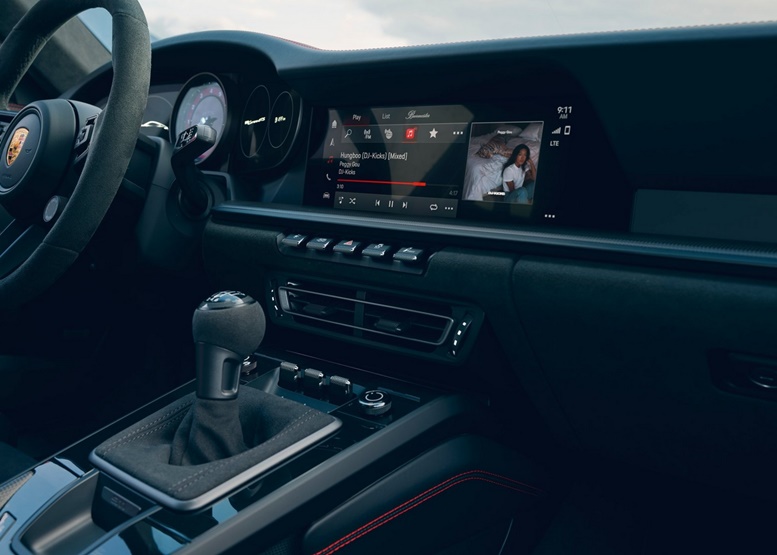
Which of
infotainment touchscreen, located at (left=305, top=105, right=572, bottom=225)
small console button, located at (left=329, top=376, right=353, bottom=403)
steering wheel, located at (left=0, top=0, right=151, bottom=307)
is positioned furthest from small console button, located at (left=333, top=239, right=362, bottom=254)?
steering wheel, located at (left=0, top=0, right=151, bottom=307)

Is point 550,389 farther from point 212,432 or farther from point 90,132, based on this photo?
point 90,132

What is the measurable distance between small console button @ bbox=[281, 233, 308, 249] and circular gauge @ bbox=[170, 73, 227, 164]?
0.41 m

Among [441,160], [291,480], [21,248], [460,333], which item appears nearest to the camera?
[291,480]

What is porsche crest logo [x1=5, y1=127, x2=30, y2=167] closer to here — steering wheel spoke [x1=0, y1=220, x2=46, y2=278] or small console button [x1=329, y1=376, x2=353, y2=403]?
steering wheel spoke [x1=0, y1=220, x2=46, y2=278]

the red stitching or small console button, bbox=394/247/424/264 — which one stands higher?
small console button, bbox=394/247/424/264

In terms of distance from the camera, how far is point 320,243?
122 cm

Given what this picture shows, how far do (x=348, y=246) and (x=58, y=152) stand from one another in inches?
22.6

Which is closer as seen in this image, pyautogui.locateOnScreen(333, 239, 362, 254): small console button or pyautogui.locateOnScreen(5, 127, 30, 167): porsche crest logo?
pyautogui.locateOnScreen(333, 239, 362, 254): small console button

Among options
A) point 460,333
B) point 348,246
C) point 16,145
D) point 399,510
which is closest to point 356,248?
point 348,246

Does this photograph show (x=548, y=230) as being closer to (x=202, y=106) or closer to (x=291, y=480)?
(x=291, y=480)

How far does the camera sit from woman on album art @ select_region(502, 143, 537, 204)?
1084mm

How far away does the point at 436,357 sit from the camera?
1108 millimetres

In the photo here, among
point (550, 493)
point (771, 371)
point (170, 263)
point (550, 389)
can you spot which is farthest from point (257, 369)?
point (771, 371)

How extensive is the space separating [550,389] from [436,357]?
0.18m
